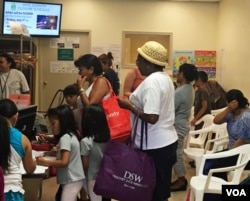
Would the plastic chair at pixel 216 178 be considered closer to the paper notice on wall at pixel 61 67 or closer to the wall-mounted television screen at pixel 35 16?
the wall-mounted television screen at pixel 35 16

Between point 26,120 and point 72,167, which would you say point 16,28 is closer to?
point 26,120

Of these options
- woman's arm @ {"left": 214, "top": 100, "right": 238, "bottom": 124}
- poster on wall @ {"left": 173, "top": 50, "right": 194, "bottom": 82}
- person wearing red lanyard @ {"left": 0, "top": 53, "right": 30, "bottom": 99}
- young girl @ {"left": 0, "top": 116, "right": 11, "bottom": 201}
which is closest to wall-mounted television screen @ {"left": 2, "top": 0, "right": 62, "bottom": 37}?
person wearing red lanyard @ {"left": 0, "top": 53, "right": 30, "bottom": 99}

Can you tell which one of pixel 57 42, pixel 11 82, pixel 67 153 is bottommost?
pixel 67 153

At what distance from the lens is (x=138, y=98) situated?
7.80 feet

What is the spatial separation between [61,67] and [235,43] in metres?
3.24

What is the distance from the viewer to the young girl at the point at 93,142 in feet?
8.77

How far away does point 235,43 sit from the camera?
257 inches

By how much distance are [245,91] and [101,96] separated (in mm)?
3659

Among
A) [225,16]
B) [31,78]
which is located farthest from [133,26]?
[31,78]

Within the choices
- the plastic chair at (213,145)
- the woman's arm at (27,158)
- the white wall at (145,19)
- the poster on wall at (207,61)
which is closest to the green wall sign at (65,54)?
the white wall at (145,19)

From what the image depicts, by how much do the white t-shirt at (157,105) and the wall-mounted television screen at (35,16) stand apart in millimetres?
4848

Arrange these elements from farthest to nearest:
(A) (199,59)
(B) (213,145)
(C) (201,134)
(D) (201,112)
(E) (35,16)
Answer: (A) (199,59)
(E) (35,16)
(D) (201,112)
(C) (201,134)
(B) (213,145)

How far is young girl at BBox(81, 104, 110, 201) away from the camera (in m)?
2.67

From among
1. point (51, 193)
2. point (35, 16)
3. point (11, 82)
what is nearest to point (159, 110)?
point (51, 193)
